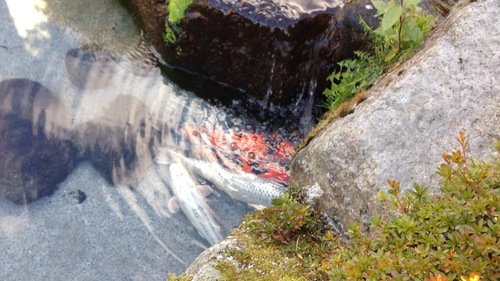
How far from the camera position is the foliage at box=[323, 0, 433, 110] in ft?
13.7

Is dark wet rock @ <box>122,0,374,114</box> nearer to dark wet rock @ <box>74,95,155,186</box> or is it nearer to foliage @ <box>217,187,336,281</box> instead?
dark wet rock @ <box>74,95,155,186</box>

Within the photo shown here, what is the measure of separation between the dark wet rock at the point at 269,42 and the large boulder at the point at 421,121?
61.3 inches

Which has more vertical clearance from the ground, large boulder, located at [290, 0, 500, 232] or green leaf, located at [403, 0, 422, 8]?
green leaf, located at [403, 0, 422, 8]

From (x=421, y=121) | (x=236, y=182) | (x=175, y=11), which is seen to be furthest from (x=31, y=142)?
→ (x=421, y=121)

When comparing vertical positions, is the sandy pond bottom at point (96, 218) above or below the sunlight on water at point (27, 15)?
below

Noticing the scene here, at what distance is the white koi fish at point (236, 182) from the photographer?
5246 millimetres

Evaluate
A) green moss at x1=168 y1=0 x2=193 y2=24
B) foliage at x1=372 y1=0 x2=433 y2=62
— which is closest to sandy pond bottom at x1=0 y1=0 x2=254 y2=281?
green moss at x1=168 y1=0 x2=193 y2=24

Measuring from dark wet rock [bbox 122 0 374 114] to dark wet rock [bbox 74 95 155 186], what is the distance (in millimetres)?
990

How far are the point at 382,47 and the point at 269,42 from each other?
130 cm

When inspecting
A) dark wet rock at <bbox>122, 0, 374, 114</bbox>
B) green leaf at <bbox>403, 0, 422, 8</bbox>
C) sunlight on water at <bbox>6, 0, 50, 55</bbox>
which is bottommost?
sunlight on water at <bbox>6, 0, 50, 55</bbox>

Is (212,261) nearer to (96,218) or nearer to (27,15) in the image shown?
(96,218)

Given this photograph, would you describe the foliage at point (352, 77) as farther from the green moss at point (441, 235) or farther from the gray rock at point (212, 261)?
the green moss at point (441, 235)

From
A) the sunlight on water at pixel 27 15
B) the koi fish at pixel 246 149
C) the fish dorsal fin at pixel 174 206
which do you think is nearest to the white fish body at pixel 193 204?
the fish dorsal fin at pixel 174 206

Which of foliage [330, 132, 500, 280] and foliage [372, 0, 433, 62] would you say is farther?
foliage [372, 0, 433, 62]
